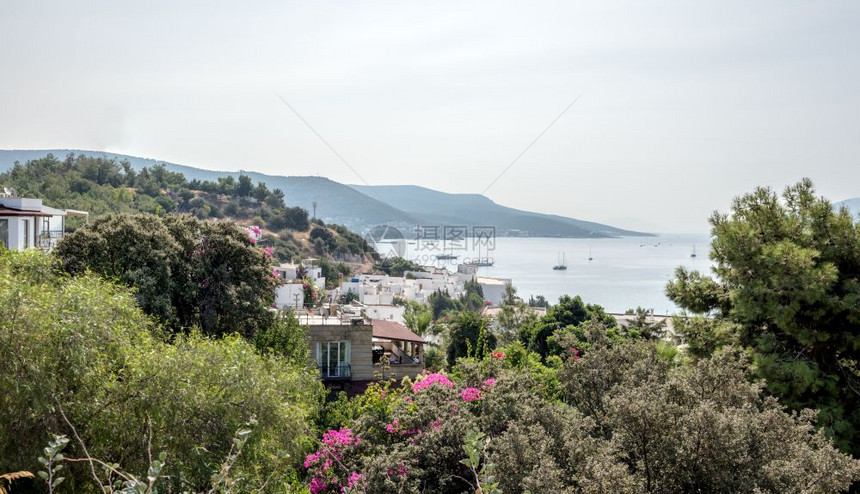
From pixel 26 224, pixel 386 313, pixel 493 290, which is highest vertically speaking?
pixel 26 224

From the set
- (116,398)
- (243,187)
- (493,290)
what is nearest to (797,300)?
(116,398)

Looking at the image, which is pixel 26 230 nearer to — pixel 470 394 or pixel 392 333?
pixel 392 333

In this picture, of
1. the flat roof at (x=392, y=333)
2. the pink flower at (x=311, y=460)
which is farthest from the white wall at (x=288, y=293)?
the pink flower at (x=311, y=460)

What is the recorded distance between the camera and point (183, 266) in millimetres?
16797

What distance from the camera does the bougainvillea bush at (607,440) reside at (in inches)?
229

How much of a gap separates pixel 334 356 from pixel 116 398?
11953mm

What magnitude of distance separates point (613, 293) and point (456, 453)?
337 ft

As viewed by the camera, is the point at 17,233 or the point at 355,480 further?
the point at 17,233

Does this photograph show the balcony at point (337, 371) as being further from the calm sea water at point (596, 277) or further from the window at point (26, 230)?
the calm sea water at point (596, 277)

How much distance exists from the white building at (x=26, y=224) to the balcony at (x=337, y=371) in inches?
320

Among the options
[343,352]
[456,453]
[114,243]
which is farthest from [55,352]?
[343,352]

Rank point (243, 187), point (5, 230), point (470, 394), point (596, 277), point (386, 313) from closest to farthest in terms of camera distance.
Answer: point (470, 394)
point (5, 230)
point (386, 313)
point (243, 187)
point (596, 277)

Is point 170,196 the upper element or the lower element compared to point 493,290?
upper

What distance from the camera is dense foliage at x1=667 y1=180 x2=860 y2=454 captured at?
9.93 m
